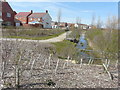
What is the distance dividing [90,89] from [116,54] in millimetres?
4692

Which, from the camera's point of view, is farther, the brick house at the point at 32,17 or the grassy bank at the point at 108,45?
the brick house at the point at 32,17

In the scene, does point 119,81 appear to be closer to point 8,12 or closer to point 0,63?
point 0,63

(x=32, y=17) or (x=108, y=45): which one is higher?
(x=32, y=17)

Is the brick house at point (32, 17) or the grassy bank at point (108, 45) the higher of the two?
the brick house at point (32, 17)

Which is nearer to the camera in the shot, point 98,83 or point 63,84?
point 63,84

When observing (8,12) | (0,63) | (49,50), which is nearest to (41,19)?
(8,12)

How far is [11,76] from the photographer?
3266 mm

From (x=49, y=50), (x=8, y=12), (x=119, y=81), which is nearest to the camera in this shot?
(x=119, y=81)

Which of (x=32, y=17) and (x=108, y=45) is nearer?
(x=108, y=45)

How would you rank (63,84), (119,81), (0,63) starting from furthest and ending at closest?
(119,81), (0,63), (63,84)

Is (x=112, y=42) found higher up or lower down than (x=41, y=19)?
lower down

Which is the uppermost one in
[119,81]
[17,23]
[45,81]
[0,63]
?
[17,23]

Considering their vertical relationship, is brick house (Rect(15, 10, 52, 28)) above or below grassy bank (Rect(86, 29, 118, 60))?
above

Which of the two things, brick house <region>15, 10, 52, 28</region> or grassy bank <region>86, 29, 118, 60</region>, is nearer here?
grassy bank <region>86, 29, 118, 60</region>
